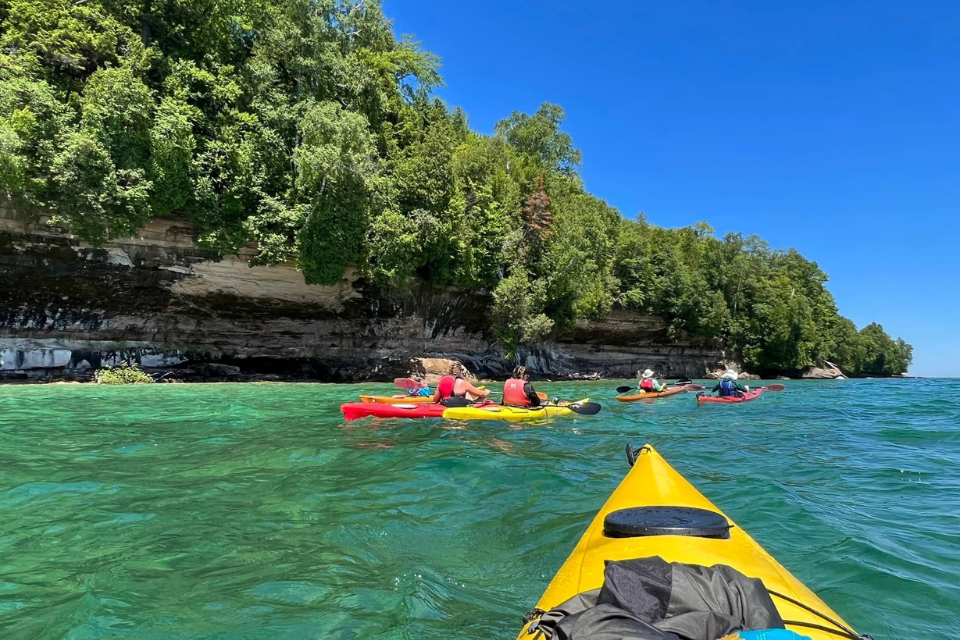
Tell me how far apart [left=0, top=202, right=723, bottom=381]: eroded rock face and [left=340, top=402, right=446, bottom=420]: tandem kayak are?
13.4 meters

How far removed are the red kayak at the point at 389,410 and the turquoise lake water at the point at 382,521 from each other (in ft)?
2.54

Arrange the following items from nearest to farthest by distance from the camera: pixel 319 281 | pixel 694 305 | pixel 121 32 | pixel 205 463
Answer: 1. pixel 205 463
2. pixel 121 32
3. pixel 319 281
4. pixel 694 305

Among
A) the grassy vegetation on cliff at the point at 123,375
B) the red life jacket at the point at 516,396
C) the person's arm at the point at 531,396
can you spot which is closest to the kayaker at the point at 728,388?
the person's arm at the point at 531,396

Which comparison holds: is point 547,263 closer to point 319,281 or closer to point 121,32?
point 319,281

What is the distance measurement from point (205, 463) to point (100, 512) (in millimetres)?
1789

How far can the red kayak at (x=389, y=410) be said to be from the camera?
927cm

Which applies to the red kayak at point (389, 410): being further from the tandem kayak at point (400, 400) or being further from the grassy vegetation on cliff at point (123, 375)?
the grassy vegetation on cliff at point (123, 375)

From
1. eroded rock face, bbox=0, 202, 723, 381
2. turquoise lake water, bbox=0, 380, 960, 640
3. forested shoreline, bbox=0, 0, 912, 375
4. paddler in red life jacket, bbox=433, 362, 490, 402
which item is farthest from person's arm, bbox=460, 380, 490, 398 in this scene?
eroded rock face, bbox=0, 202, 723, 381

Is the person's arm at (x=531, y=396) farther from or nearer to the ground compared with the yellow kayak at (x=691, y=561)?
nearer to the ground

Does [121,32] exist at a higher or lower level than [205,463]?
higher

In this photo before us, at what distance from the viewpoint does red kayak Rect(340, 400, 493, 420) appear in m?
9.27

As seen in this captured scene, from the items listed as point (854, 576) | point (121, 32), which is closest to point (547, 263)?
point (121, 32)

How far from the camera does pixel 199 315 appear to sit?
2127 centimetres

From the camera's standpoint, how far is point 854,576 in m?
3.30
